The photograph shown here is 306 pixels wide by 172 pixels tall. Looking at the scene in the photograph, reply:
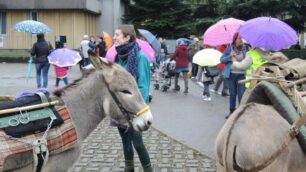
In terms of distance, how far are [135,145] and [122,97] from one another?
2057 millimetres

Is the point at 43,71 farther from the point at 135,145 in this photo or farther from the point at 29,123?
the point at 29,123

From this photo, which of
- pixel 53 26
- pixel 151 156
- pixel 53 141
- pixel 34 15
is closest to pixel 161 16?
pixel 53 26

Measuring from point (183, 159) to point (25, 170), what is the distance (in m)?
4.64

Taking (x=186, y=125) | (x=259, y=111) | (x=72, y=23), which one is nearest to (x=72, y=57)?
(x=186, y=125)

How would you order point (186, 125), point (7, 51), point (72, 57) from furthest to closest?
point (7, 51)
point (72, 57)
point (186, 125)

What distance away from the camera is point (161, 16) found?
136ft

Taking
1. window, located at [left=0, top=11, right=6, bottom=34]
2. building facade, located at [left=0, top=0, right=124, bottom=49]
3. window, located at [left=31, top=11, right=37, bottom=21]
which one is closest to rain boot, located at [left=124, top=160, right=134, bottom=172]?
building facade, located at [left=0, top=0, right=124, bottom=49]

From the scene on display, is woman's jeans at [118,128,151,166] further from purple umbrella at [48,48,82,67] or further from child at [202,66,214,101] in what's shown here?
purple umbrella at [48,48,82,67]

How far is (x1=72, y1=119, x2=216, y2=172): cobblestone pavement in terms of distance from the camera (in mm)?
7320

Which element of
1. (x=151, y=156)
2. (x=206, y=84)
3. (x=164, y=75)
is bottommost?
(x=151, y=156)

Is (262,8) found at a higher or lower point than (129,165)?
higher

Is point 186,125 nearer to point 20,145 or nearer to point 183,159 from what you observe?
point 183,159

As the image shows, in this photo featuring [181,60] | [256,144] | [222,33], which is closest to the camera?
[256,144]

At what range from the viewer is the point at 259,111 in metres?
3.43
